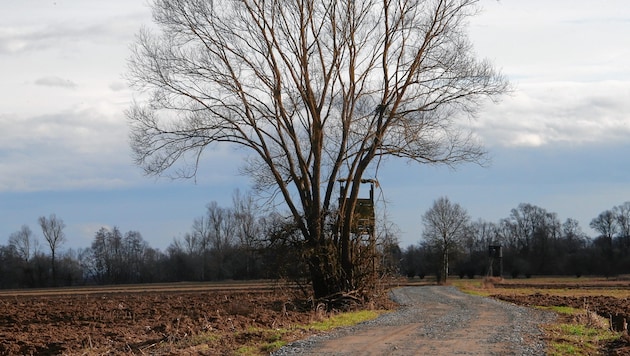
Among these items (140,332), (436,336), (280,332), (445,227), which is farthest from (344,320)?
(445,227)

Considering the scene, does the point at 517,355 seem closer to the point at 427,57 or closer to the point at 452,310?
the point at 452,310

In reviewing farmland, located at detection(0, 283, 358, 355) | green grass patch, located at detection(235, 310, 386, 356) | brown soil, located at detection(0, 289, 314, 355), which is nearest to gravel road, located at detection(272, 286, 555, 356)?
green grass patch, located at detection(235, 310, 386, 356)

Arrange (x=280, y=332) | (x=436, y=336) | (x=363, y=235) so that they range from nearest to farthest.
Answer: (x=436, y=336)
(x=280, y=332)
(x=363, y=235)

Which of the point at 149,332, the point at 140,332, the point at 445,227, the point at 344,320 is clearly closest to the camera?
the point at 149,332

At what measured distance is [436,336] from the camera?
16672 mm

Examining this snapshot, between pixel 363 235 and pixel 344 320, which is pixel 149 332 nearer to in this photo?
pixel 344 320

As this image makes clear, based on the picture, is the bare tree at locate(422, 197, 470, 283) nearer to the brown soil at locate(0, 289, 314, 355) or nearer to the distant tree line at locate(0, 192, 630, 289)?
the distant tree line at locate(0, 192, 630, 289)

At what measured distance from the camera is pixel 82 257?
4882 inches

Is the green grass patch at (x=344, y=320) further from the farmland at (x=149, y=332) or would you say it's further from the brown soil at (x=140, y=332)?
the brown soil at (x=140, y=332)

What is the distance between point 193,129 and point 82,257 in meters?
104

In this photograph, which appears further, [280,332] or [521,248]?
[521,248]

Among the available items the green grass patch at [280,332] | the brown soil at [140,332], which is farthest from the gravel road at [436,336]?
the brown soil at [140,332]

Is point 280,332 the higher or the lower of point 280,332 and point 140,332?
the higher

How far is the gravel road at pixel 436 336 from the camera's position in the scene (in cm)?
1442
